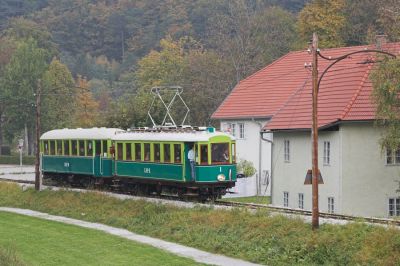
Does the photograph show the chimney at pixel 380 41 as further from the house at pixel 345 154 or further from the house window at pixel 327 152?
the house window at pixel 327 152

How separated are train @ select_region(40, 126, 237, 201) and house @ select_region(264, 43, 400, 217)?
4.10 meters

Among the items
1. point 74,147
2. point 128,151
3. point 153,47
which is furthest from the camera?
point 153,47

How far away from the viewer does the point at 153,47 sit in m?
152

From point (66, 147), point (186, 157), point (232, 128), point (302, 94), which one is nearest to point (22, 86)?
point (232, 128)

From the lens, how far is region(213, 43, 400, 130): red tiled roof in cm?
3619

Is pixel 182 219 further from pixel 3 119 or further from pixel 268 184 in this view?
pixel 3 119

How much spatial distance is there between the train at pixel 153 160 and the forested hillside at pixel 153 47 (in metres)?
8.80

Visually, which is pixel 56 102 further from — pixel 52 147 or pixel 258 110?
pixel 258 110

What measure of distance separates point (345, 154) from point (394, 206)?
3085mm

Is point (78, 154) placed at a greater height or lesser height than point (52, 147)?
lesser

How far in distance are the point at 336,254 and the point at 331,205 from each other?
531 inches

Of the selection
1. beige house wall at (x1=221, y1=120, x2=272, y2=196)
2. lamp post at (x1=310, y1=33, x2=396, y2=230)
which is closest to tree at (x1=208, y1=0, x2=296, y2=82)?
beige house wall at (x1=221, y1=120, x2=272, y2=196)

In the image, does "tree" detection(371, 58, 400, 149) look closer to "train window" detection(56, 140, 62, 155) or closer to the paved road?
"train window" detection(56, 140, 62, 155)

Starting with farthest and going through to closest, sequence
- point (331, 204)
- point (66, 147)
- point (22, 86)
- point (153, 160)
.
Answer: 1. point (22, 86)
2. point (66, 147)
3. point (331, 204)
4. point (153, 160)
